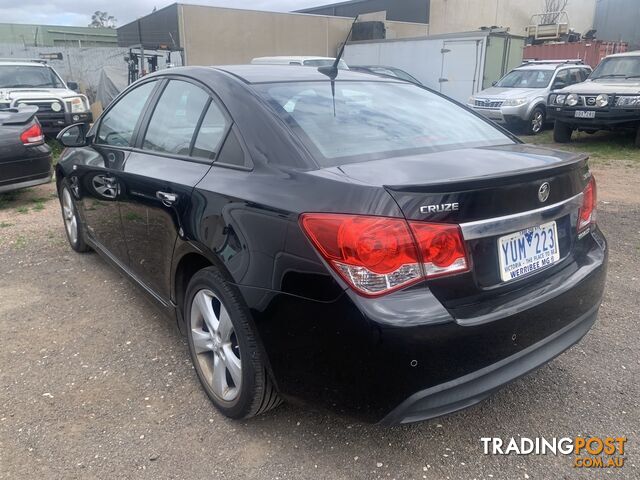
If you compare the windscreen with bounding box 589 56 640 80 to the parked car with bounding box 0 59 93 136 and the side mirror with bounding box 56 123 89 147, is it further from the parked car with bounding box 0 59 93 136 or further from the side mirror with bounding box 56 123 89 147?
the parked car with bounding box 0 59 93 136

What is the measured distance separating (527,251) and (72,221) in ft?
12.8

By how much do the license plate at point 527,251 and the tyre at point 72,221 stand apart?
3.49 metres

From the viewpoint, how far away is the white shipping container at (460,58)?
15922 millimetres

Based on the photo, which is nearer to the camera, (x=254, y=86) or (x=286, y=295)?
(x=286, y=295)

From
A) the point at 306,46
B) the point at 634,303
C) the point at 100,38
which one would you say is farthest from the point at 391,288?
the point at 100,38

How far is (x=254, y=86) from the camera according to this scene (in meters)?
2.53

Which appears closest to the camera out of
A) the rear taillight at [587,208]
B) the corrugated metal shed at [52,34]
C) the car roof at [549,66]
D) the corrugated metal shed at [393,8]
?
the rear taillight at [587,208]

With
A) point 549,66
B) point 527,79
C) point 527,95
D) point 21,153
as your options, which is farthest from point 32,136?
point 549,66

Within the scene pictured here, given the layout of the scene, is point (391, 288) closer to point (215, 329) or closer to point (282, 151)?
point (282, 151)

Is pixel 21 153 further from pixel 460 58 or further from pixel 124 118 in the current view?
pixel 460 58

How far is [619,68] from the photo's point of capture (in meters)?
10.7

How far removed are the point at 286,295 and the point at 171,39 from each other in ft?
75.1

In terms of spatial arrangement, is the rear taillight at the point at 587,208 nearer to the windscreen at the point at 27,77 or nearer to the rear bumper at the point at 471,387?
the rear bumper at the point at 471,387

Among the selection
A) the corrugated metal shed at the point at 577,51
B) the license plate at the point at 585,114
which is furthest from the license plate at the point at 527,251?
the corrugated metal shed at the point at 577,51
